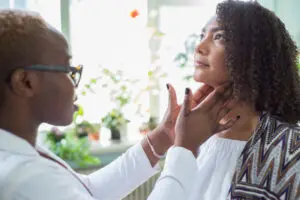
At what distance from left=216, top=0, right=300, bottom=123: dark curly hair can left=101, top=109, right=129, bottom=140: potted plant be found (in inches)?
69.9

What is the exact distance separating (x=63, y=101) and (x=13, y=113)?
4.3 inches

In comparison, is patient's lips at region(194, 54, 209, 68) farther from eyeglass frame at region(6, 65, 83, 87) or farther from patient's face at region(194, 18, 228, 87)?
eyeglass frame at region(6, 65, 83, 87)

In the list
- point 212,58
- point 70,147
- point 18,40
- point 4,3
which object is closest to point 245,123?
point 212,58

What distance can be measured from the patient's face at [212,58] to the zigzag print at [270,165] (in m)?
0.21

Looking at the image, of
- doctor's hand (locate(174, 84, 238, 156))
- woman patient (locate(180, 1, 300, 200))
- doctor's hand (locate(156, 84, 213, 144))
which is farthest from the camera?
doctor's hand (locate(156, 84, 213, 144))

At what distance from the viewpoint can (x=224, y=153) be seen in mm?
1282

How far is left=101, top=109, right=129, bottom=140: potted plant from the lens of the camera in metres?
2.94

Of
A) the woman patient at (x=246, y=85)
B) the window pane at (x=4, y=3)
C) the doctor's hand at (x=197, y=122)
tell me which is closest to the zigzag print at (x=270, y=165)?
the woman patient at (x=246, y=85)

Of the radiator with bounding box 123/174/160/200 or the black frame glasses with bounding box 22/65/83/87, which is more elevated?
the black frame glasses with bounding box 22/65/83/87

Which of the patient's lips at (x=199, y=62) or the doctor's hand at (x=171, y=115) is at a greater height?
the patient's lips at (x=199, y=62)

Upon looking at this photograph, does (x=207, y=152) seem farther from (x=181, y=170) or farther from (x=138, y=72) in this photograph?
(x=138, y=72)

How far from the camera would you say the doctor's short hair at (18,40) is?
800 mm

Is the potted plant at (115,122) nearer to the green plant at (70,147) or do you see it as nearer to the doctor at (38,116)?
the green plant at (70,147)

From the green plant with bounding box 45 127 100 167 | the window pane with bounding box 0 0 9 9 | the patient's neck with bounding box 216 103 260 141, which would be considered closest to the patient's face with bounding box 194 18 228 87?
the patient's neck with bounding box 216 103 260 141
